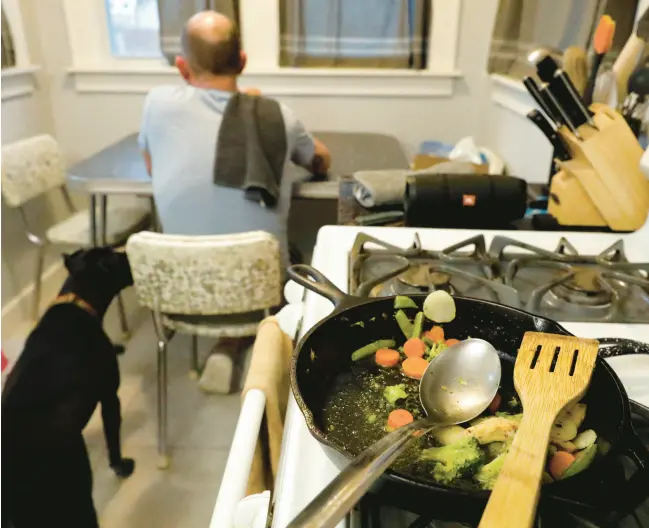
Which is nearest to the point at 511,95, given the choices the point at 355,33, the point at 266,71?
the point at 355,33

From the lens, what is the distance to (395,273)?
0.81 metres

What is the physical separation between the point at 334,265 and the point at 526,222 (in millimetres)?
503

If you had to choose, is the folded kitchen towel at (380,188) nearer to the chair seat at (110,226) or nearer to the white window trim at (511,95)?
the white window trim at (511,95)

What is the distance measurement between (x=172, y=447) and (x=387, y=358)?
139 centimetres

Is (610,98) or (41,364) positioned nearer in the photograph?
(610,98)

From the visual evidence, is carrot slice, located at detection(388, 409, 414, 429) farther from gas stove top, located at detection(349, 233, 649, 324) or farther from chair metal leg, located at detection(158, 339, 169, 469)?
chair metal leg, located at detection(158, 339, 169, 469)

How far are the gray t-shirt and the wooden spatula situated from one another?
131 centimetres

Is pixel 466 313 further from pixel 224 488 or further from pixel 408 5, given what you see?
pixel 408 5

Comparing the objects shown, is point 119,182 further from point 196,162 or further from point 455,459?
point 455,459

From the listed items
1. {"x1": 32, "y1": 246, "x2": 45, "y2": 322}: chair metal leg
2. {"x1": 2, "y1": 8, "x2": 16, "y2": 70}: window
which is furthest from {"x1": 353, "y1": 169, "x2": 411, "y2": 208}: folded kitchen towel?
{"x1": 2, "y1": 8, "x2": 16, "y2": 70}: window

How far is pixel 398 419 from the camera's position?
0.51 metres

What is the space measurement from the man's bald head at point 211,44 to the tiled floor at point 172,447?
1.13 metres

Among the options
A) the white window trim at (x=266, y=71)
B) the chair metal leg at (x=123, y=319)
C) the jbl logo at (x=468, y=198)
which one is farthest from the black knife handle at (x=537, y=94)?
the chair metal leg at (x=123, y=319)

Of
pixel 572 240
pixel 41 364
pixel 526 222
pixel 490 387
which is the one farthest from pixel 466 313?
pixel 41 364
